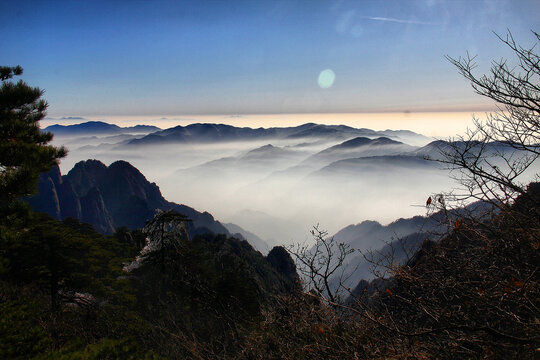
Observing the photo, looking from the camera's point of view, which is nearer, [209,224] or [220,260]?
[220,260]

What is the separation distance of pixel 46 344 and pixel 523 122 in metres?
12.9

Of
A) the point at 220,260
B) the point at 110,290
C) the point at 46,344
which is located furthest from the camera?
the point at 220,260

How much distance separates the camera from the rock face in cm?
10606

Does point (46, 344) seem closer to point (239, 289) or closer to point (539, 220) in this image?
point (539, 220)

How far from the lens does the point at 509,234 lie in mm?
5551

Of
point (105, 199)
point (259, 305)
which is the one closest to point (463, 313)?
point (259, 305)

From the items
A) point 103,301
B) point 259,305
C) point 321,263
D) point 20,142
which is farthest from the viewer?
point 259,305

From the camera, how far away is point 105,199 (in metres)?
128

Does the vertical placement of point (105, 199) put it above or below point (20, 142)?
below

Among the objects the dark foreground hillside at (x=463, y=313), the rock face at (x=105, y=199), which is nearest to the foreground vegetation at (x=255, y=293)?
the dark foreground hillside at (x=463, y=313)

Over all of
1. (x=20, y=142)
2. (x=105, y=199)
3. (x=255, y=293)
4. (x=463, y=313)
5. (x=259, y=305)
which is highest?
(x=20, y=142)

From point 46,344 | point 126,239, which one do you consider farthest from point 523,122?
point 126,239

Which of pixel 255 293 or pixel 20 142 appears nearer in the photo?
pixel 20 142

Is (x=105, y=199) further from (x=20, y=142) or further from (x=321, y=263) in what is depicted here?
(x=321, y=263)
